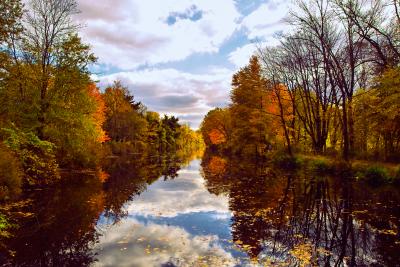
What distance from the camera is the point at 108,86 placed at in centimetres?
7575

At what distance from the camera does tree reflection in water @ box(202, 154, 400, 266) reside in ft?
29.0

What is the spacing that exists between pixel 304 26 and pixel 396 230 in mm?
22724

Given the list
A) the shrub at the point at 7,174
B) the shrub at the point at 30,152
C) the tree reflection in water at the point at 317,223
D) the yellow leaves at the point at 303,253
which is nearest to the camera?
the yellow leaves at the point at 303,253

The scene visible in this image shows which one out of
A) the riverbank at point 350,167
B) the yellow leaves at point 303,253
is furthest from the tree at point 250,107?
the yellow leaves at point 303,253

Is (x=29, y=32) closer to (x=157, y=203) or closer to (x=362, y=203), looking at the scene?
(x=157, y=203)

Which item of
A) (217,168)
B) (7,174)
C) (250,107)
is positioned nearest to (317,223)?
(7,174)

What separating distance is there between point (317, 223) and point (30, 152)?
14.7m

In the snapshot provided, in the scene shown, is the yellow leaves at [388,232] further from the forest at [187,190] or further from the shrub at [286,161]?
the shrub at [286,161]

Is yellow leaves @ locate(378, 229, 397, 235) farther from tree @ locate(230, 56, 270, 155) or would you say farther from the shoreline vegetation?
tree @ locate(230, 56, 270, 155)

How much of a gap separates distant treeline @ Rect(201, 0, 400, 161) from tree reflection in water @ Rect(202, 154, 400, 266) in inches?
280

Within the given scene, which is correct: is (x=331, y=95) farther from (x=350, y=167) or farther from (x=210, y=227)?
(x=210, y=227)

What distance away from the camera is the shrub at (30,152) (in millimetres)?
14929

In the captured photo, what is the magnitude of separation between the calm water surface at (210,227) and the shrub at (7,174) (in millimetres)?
828

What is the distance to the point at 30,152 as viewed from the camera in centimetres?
1736
